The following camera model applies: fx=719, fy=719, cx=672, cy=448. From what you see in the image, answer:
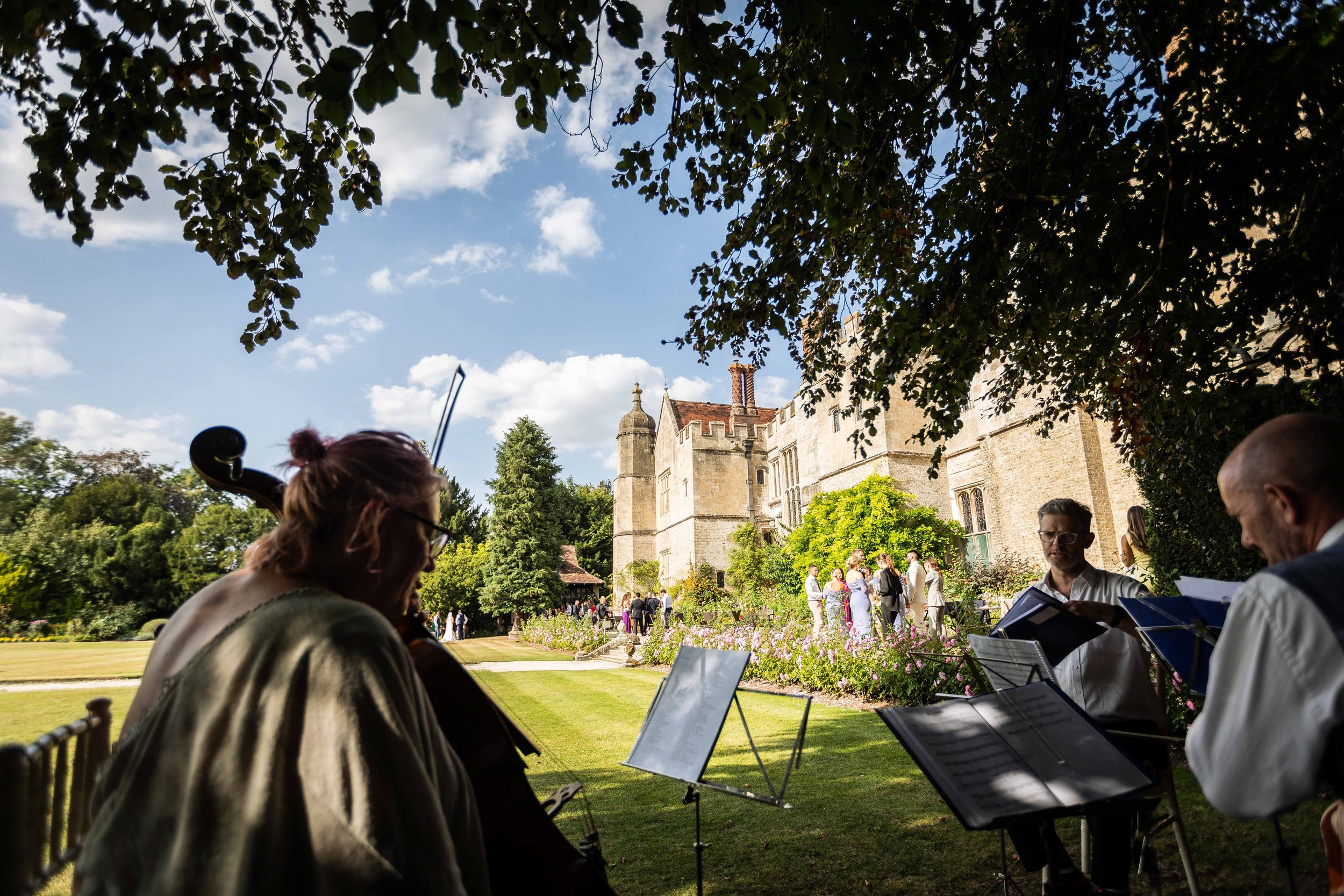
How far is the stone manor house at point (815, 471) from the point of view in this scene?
54.5 feet

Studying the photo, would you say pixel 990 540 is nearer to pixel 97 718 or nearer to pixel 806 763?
pixel 806 763

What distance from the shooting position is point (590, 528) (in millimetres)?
52938

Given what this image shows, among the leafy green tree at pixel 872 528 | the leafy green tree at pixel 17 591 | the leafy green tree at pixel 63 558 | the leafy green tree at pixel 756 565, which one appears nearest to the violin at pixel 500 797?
the leafy green tree at pixel 872 528

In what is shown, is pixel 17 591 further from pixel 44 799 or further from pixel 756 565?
pixel 44 799

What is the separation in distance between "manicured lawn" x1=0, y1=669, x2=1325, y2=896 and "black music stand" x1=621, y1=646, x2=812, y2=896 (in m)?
0.64

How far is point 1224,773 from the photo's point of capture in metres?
1.46

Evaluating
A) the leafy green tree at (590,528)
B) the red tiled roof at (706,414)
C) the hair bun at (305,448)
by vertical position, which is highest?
the red tiled roof at (706,414)

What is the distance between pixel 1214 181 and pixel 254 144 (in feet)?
16.7

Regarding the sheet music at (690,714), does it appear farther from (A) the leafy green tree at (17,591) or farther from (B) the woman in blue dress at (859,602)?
(A) the leafy green tree at (17,591)

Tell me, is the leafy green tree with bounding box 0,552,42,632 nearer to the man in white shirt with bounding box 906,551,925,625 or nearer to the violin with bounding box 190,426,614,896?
the man in white shirt with bounding box 906,551,925,625

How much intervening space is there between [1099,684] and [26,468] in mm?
57410

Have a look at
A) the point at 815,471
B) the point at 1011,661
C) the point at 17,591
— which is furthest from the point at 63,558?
the point at 1011,661

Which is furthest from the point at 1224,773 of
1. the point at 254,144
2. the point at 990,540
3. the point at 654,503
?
the point at 654,503

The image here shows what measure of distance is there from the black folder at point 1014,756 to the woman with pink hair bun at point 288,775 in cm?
156
